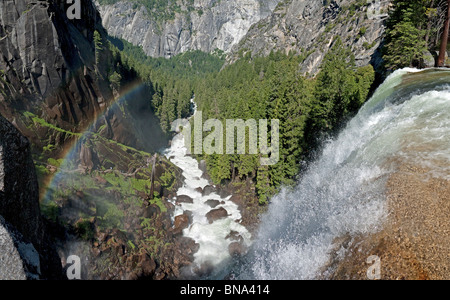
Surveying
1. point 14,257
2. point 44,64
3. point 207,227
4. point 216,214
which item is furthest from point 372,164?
point 44,64

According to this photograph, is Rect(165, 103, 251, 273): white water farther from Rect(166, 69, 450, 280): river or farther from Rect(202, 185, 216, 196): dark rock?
Rect(166, 69, 450, 280): river

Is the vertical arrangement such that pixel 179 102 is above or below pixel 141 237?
above

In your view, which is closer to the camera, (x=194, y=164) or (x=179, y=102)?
(x=194, y=164)

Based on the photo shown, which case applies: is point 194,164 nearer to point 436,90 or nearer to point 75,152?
point 75,152

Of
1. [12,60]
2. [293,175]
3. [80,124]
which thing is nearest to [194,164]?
[80,124]

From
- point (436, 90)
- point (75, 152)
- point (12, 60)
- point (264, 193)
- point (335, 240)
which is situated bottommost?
point (264, 193)
